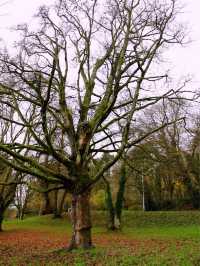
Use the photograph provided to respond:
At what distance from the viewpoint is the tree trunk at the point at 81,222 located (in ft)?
48.1

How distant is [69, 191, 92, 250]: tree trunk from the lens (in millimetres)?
14664

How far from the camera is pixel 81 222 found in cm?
1487

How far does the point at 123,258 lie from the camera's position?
469 inches

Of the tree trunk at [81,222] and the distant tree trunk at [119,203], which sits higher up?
the distant tree trunk at [119,203]

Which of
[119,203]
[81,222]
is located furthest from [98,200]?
[81,222]

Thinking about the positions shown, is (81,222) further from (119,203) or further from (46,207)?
(46,207)

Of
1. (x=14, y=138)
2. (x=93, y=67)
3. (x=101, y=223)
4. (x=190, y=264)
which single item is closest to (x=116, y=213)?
(x=101, y=223)

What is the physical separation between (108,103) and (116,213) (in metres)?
18.6

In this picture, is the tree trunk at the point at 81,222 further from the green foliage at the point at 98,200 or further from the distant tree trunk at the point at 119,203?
the green foliage at the point at 98,200

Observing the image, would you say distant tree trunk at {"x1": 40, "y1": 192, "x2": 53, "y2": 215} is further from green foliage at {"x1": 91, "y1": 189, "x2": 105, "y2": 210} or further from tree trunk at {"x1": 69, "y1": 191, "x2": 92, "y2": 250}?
tree trunk at {"x1": 69, "y1": 191, "x2": 92, "y2": 250}

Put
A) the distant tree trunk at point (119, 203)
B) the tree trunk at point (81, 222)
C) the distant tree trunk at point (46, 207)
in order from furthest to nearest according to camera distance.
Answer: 1. the distant tree trunk at point (46, 207)
2. the distant tree trunk at point (119, 203)
3. the tree trunk at point (81, 222)

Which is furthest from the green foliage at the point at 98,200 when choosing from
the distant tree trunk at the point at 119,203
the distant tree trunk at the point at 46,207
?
the distant tree trunk at the point at 119,203

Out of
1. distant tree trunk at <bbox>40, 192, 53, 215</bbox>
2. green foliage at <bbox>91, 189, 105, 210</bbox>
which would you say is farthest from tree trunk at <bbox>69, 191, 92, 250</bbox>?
green foliage at <bbox>91, 189, 105, 210</bbox>

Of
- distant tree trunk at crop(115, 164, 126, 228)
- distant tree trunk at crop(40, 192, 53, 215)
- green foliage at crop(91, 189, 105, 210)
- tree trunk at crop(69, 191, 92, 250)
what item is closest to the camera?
tree trunk at crop(69, 191, 92, 250)
